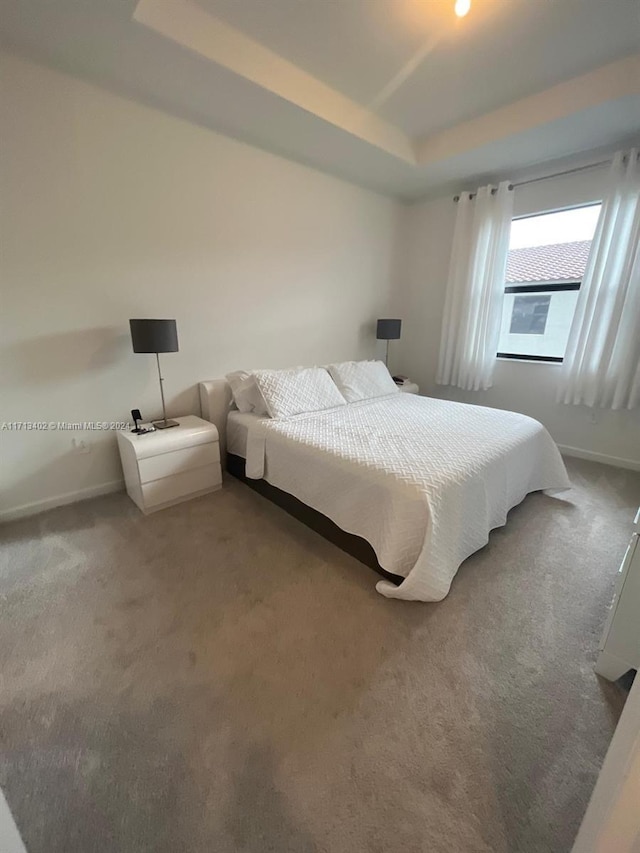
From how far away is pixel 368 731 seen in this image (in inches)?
44.3

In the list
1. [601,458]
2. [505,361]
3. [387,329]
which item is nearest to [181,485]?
[387,329]

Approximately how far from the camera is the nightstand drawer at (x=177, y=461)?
228cm

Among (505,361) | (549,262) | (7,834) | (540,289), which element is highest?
(549,262)

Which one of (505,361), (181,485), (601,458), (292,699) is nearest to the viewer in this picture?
(292,699)

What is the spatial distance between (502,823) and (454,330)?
3.76 metres

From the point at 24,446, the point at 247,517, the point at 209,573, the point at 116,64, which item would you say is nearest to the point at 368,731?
the point at 209,573

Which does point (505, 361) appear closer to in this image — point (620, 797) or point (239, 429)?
point (239, 429)

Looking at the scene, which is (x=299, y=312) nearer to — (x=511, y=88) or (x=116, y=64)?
(x=116, y=64)

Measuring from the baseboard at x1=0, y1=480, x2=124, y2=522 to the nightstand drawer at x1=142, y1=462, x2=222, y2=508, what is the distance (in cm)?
52

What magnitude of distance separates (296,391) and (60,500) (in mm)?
1853

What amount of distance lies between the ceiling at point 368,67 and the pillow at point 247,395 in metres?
1.82

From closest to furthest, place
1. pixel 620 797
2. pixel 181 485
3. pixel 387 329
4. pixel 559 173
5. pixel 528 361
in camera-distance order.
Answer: pixel 620 797, pixel 181 485, pixel 559 173, pixel 528 361, pixel 387 329

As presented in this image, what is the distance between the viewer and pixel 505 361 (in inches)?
145

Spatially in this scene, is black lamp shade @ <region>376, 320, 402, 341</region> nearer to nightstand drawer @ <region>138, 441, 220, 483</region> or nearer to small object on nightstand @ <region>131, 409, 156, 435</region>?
nightstand drawer @ <region>138, 441, 220, 483</region>
